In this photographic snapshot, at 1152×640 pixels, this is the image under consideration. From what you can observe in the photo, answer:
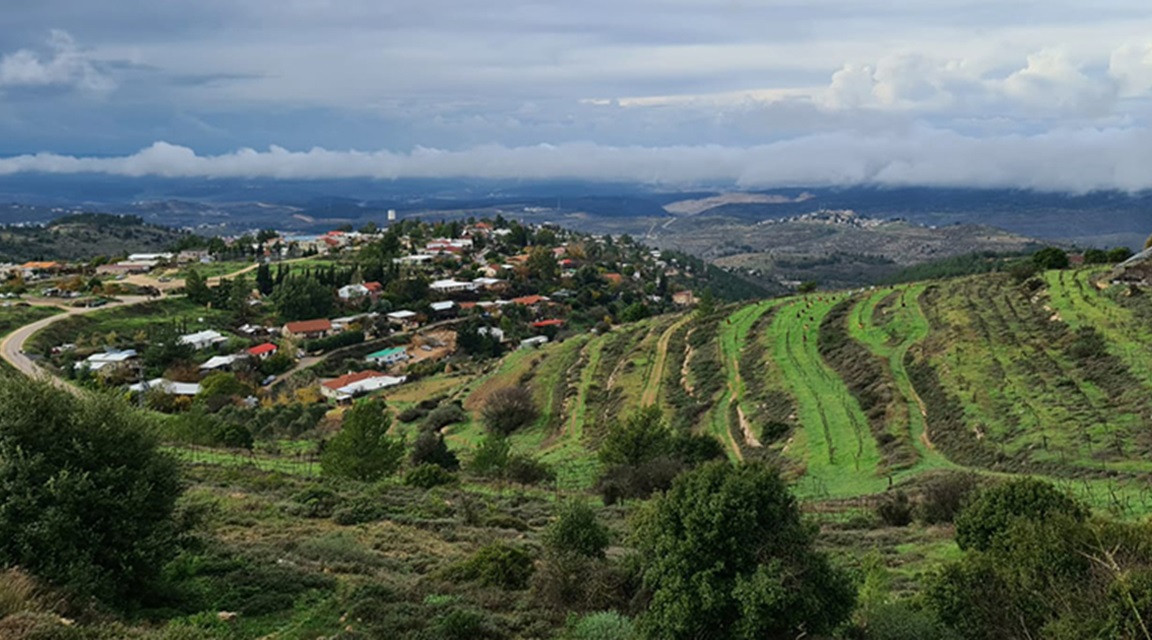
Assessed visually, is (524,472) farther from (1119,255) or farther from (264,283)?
(264,283)

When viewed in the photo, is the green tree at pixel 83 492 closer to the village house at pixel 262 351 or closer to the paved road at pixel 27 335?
the paved road at pixel 27 335

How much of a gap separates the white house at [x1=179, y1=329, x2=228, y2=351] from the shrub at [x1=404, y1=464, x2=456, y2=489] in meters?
57.3

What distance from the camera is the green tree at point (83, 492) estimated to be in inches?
448

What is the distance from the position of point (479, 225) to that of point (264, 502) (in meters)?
157

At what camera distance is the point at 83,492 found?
11836 mm

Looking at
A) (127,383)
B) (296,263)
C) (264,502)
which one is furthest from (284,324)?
(264,502)

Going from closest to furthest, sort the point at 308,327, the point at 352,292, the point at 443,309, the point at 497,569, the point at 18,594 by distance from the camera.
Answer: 1. the point at 18,594
2. the point at 497,569
3. the point at 308,327
4. the point at 443,309
5. the point at 352,292

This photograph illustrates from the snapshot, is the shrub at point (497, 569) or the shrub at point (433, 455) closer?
the shrub at point (497, 569)

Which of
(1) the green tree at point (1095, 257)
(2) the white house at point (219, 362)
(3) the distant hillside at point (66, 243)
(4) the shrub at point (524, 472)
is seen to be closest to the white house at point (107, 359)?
(2) the white house at point (219, 362)

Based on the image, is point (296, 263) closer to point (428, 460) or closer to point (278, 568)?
point (428, 460)

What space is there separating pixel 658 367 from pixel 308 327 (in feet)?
163

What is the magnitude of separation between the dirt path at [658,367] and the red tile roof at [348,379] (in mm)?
27269

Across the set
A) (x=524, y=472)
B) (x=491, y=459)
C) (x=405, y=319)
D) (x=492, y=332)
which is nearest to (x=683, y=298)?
(x=492, y=332)

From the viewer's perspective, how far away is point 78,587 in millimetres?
11172
